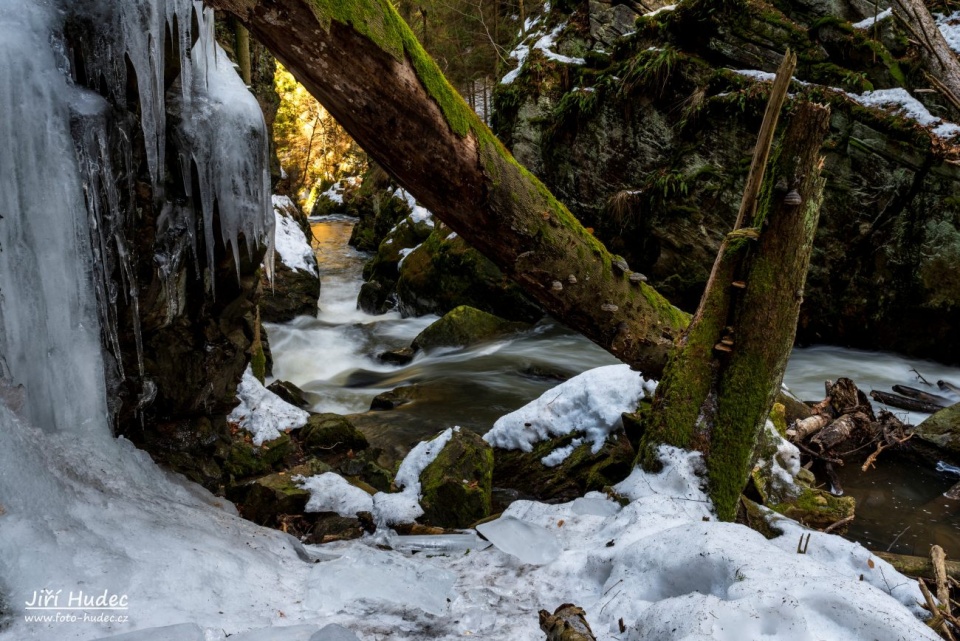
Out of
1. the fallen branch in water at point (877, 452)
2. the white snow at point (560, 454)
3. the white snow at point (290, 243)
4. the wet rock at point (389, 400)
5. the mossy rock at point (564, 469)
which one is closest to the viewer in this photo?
the mossy rock at point (564, 469)

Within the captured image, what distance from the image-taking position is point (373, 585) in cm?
245

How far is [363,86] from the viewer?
2775 mm

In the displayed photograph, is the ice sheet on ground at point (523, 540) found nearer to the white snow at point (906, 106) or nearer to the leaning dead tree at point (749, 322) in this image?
the leaning dead tree at point (749, 322)

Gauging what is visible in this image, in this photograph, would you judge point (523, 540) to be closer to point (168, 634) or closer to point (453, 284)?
point (168, 634)

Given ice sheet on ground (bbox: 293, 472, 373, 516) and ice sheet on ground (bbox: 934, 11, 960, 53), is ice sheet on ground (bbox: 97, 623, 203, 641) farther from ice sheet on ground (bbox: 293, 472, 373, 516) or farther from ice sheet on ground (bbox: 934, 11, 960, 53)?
ice sheet on ground (bbox: 934, 11, 960, 53)

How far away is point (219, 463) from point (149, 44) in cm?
290

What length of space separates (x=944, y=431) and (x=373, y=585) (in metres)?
6.47

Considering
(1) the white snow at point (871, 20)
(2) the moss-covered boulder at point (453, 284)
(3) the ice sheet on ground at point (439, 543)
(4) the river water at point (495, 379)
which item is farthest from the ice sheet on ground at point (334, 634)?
(1) the white snow at point (871, 20)

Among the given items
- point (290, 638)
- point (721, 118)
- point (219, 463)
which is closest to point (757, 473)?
point (290, 638)

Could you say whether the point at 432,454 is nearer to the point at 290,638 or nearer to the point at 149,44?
the point at 290,638

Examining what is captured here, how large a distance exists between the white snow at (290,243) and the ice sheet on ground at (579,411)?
7.34 meters

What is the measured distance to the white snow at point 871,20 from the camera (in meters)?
8.33

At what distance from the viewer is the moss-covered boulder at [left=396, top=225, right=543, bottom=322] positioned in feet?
36.2

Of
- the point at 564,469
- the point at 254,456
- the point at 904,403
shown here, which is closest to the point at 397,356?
the point at 254,456
